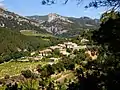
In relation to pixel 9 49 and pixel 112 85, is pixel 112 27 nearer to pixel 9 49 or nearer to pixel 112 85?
pixel 112 85

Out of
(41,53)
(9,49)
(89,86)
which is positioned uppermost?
(89,86)

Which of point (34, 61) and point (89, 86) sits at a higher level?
point (89, 86)

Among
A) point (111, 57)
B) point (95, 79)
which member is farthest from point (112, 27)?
point (95, 79)

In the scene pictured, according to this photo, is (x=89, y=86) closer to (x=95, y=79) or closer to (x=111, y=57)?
(x=95, y=79)

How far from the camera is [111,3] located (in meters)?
14.1

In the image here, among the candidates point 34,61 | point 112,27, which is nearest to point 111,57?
point 112,27

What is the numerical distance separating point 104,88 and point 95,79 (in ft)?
4.87

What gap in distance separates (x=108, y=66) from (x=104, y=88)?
3.34m

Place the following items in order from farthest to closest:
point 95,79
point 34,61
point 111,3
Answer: point 34,61
point 95,79
point 111,3

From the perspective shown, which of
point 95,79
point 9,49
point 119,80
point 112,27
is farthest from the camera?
point 9,49

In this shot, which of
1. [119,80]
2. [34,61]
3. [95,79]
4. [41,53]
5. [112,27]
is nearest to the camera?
[119,80]

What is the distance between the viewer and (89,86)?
51.8 feet

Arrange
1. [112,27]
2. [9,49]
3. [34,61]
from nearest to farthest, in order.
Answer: [112,27]
[34,61]
[9,49]

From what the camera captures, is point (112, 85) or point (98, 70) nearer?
point (112, 85)
